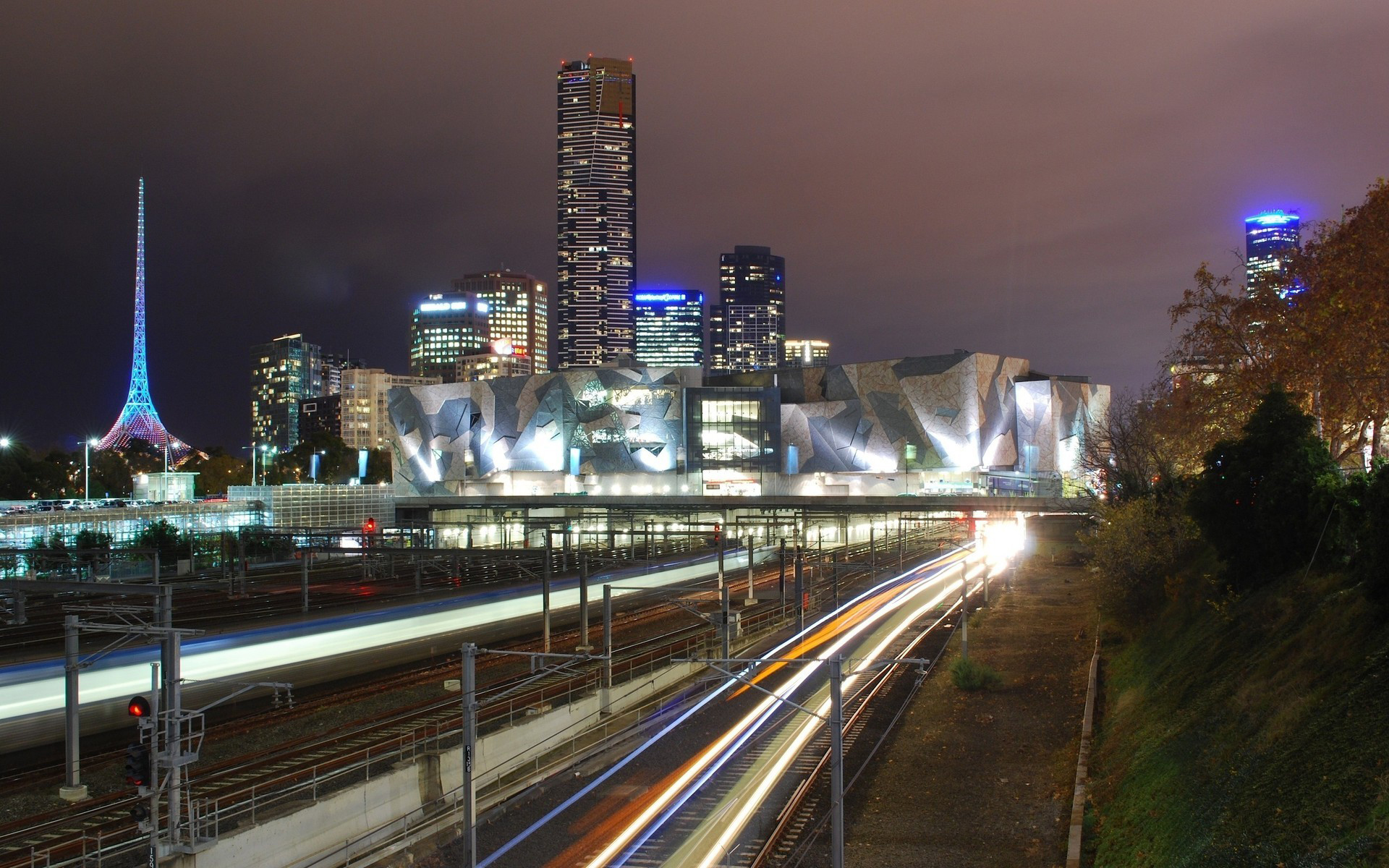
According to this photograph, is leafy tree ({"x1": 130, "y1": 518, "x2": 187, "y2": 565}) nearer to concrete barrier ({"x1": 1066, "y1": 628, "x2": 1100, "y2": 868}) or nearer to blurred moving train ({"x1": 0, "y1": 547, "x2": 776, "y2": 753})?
blurred moving train ({"x1": 0, "y1": 547, "x2": 776, "y2": 753})

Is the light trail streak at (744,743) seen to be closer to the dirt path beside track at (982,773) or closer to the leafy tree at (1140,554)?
the dirt path beside track at (982,773)

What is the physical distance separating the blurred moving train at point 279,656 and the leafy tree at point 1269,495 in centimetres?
1280

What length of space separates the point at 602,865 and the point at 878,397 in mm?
79434

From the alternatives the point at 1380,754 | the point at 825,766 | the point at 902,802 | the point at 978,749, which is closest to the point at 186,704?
the point at 825,766

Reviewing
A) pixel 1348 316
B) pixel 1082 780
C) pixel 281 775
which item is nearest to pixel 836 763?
pixel 1082 780

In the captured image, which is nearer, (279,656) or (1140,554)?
(279,656)

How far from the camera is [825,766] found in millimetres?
18734

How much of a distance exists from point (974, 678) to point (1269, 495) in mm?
8866

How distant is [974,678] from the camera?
25.6 m

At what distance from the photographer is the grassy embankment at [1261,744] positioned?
29.9 feet

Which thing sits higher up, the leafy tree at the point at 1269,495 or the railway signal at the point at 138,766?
the leafy tree at the point at 1269,495

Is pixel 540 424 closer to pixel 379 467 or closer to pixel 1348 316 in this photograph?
pixel 379 467

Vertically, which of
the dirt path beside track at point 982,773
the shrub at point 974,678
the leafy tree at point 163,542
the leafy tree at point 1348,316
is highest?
the leafy tree at point 1348,316

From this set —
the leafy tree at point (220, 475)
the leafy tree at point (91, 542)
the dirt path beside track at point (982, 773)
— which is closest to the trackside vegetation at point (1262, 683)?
the dirt path beside track at point (982, 773)
